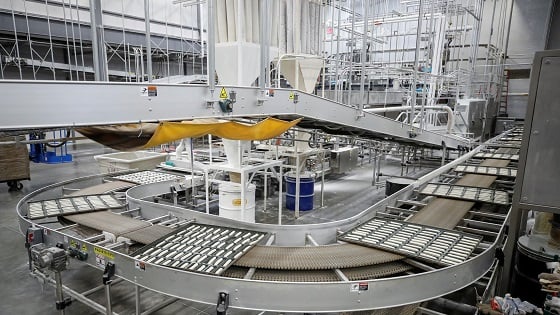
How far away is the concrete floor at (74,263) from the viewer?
3520mm

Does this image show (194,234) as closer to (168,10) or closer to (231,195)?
(231,195)

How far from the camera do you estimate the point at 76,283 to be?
395 cm

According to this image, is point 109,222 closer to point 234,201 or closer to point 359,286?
point 234,201

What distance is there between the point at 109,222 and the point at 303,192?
4.06m

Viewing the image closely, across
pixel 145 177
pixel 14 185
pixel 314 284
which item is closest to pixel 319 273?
pixel 314 284

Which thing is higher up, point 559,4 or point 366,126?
point 559,4

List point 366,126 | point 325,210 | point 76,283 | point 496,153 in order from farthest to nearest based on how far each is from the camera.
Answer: point 325,210 < point 496,153 < point 366,126 < point 76,283

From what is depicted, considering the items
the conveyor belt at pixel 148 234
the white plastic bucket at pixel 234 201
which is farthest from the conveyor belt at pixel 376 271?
the white plastic bucket at pixel 234 201

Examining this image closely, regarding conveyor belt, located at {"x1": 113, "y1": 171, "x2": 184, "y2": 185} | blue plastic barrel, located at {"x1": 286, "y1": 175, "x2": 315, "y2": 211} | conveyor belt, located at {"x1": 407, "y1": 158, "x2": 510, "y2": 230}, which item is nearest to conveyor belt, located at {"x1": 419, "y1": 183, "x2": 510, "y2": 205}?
conveyor belt, located at {"x1": 407, "y1": 158, "x2": 510, "y2": 230}

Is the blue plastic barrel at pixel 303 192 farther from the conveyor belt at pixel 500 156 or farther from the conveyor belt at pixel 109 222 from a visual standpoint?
the conveyor belt at pixel 109 222

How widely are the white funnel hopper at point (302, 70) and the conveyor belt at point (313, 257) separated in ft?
10.9

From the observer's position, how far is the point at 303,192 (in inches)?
263

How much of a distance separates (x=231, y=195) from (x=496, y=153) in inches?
171

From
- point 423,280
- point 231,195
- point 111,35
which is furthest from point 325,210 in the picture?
point 111,35
